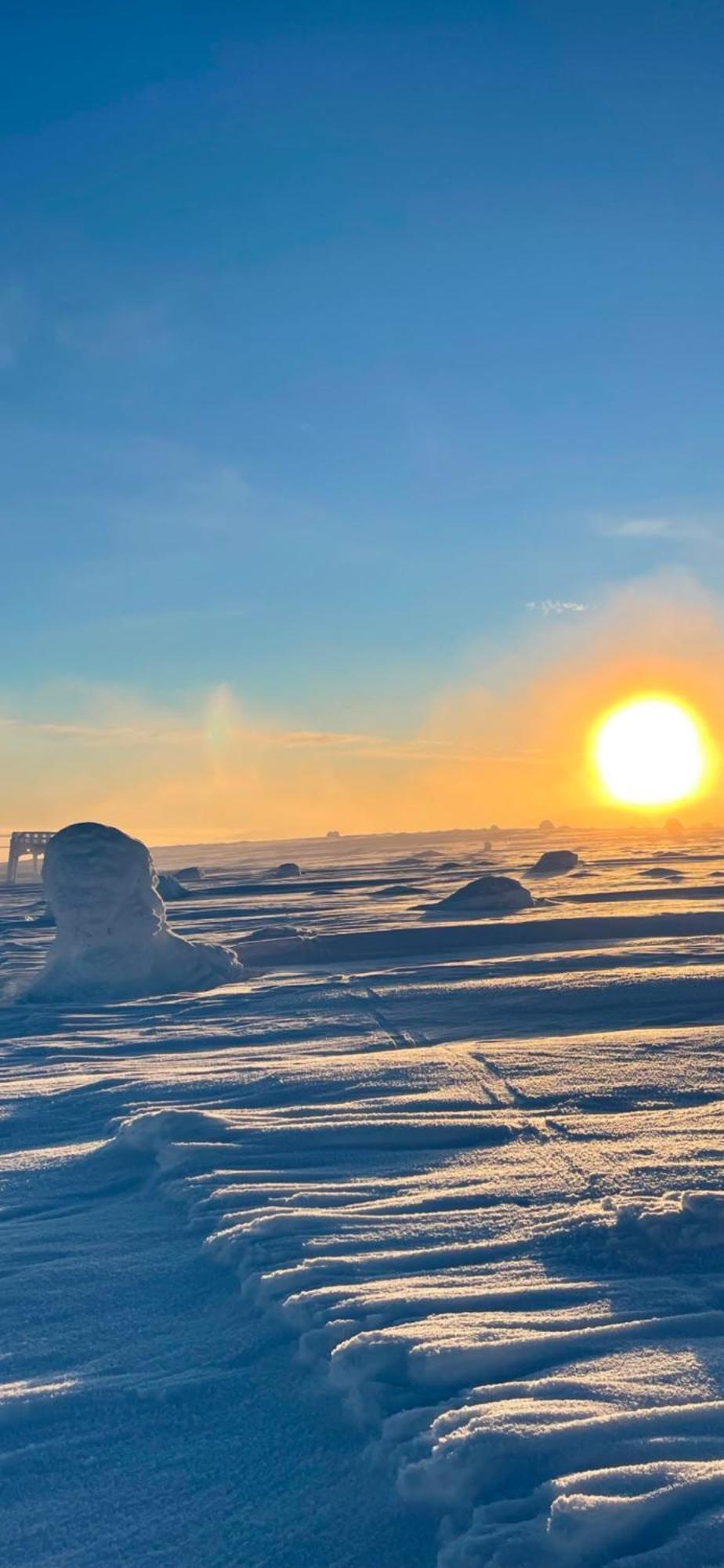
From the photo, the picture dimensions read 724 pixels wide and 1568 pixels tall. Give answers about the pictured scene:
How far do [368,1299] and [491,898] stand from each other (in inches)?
777

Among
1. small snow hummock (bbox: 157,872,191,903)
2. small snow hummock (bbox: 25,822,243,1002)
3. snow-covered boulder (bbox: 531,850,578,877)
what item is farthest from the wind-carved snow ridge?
snow-covered boulder (bbox: 531,850,578,877)

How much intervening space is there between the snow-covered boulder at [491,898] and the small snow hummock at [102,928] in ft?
32.6

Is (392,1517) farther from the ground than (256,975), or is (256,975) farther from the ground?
(256,975)

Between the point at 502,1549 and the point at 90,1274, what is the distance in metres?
2.55

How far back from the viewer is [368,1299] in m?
4.13

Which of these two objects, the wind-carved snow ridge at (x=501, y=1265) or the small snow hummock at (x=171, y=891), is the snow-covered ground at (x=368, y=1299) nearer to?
the wind-carved snow ridge at (x=501, y=1265)

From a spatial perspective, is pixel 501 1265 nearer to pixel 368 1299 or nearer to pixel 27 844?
pixel 368 1299

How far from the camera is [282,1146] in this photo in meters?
6.39

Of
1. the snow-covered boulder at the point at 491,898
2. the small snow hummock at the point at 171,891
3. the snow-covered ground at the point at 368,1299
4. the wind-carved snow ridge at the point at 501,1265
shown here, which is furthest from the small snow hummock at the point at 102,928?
the small snow hummock at the point at 171,891

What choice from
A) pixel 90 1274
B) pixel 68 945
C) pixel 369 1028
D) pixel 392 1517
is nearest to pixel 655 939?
pixel 369 1028

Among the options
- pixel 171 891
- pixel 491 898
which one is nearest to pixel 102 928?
pixel 491 898

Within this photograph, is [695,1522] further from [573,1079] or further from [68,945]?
[68,945]

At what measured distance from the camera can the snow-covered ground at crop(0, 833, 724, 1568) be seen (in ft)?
9.76

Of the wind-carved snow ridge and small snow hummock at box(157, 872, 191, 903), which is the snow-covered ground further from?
small snow hummock at box(157, 872, 191, 903)
